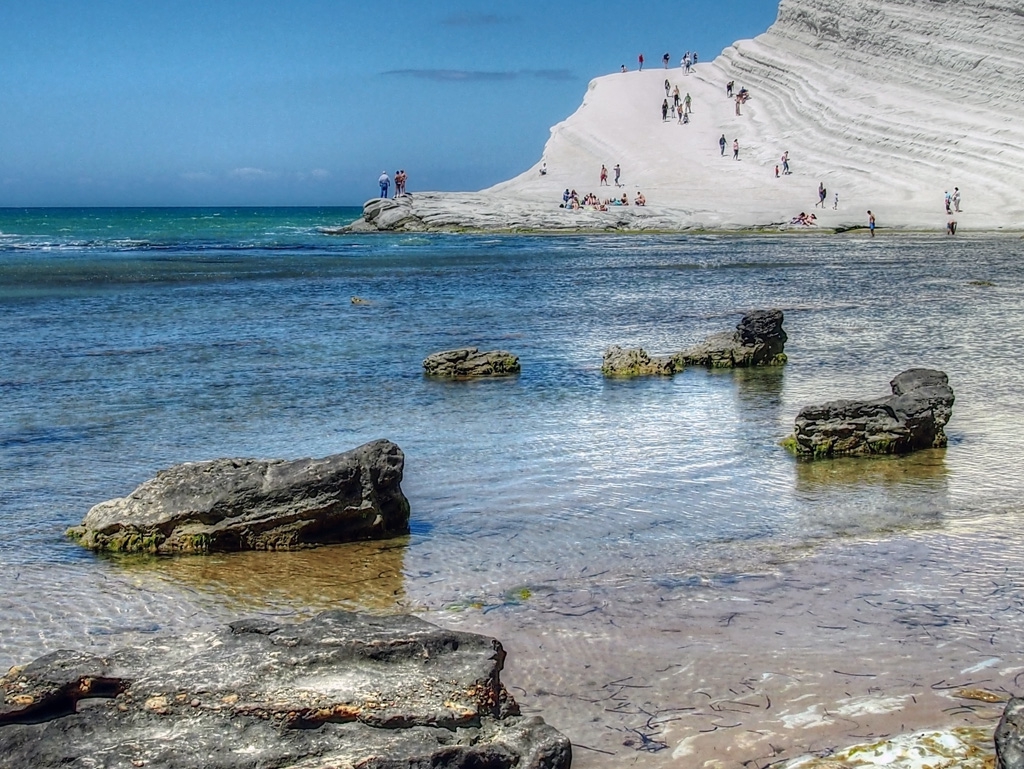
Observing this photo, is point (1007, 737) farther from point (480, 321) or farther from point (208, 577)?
point (480, 321)

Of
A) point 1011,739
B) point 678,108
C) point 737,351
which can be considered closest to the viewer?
point 1011,739

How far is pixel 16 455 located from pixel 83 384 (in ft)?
11.7

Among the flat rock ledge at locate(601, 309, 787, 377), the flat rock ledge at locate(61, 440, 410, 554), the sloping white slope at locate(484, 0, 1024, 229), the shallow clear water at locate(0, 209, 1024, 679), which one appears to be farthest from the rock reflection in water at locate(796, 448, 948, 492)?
the sloping white slope at locate(484, 0, 1024, 229)

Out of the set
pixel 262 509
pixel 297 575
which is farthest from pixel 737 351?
pixel 297 575

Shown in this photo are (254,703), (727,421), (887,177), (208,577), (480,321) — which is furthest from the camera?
(887,177)

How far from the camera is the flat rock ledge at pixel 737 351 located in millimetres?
13023

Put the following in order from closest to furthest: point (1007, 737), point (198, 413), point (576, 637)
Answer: point (1007, 737), point (576, 637), point (198, 413)

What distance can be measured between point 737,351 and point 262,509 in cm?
789

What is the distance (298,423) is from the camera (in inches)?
401

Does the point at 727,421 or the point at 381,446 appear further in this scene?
the point at 727,421

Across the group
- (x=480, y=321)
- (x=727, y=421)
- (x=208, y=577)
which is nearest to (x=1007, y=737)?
(x=208, y=577)

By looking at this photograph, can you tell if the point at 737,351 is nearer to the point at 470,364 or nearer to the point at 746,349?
the point at 746,349

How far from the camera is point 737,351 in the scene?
13.3 metres

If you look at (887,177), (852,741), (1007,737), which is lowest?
(852,741)
